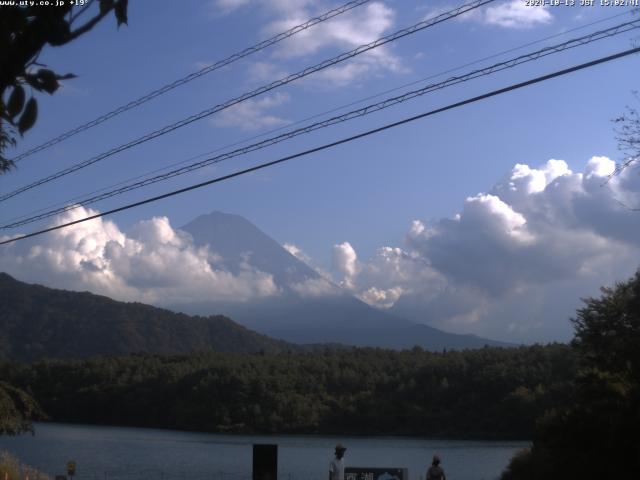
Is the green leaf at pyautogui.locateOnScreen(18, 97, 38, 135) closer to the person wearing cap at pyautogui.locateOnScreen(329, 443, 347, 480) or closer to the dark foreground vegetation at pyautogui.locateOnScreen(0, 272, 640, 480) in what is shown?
the person wearing cap at pyautogui.locateOnScreen(329, 443, 347, 480)

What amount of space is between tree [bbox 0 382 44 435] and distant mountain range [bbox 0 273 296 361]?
106589mm

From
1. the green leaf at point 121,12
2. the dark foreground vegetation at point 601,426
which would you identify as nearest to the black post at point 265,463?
the dark foreground vegetation at point 601,426

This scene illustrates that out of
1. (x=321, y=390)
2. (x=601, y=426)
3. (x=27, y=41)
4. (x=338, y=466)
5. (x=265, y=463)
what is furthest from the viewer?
(x=321, y=390)

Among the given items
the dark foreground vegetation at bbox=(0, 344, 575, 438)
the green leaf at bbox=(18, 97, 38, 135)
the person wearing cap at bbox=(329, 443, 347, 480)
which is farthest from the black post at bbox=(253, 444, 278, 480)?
the dark foreground vegetation at bbox=(0, 344, 575, 438)

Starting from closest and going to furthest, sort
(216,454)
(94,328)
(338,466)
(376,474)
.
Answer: (338,466) → (376,474) → (216,454) → (94,328)

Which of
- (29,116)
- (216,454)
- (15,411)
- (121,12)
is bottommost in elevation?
(216,454)

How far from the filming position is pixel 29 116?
12.4 ft

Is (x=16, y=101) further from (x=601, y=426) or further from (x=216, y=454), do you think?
(x=216, y=454)

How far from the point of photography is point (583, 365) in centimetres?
2495

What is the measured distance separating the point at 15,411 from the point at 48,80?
932 inches

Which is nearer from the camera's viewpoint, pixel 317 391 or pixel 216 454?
pixel 216 454

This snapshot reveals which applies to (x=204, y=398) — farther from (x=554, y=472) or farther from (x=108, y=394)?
(x=554, y=472)

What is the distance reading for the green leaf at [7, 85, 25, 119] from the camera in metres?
3.70

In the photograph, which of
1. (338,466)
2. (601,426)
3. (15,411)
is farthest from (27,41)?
(15,411)
